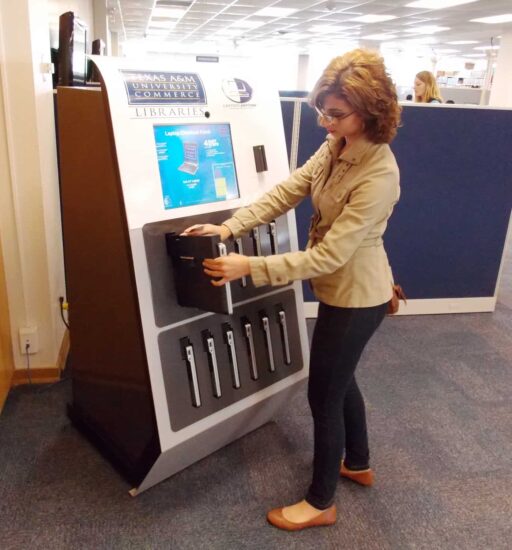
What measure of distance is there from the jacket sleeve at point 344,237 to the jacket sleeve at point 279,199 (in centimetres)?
30

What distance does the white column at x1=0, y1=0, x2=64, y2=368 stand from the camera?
1.83 metres

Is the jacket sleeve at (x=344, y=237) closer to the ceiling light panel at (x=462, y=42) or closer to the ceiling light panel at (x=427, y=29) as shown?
the ceiling light panel at (x=427, y=29)

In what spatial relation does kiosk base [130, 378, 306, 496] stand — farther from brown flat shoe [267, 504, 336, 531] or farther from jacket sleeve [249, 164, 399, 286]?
jacket sleeve [249, 164, 399, 286]

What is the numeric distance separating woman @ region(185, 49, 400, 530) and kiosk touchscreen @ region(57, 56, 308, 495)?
120mm

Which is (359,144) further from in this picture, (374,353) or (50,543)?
(374,353)

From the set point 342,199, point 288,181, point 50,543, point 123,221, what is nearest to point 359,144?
point 342,199

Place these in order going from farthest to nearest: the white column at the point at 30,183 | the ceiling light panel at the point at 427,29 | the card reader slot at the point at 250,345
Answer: the ceiling light panel at the point at 427,29, the white column at the point at 30,183, the card reader slot at the point at 250,345

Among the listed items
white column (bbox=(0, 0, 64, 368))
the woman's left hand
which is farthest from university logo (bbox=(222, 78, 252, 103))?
white column (bbox=(0, 0, 64, 368))

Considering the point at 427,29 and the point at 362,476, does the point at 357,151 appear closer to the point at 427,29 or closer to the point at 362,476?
the point at 362,476

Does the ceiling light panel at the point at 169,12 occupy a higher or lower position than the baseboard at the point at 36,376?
higher

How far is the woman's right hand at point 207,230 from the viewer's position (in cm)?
138

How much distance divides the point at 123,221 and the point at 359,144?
649 mm

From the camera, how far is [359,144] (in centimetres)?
123

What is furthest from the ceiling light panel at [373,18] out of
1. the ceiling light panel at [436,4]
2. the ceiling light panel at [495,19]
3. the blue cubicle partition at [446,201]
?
the blue cubicle partition at [446,201]
